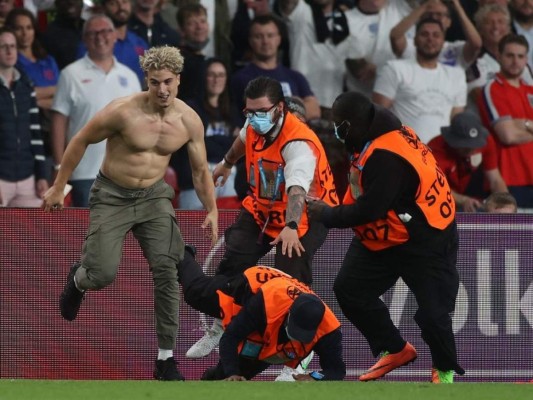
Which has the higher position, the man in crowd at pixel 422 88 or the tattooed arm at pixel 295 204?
the tattooed arm at pixel 295 204

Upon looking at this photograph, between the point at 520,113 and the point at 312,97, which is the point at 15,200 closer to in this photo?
the point at 312,97

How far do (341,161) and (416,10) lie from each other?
2396 mm

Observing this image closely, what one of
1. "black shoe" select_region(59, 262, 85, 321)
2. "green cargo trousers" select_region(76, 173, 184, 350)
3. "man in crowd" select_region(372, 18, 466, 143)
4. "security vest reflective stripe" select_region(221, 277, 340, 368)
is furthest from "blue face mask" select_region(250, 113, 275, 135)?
"man in crowd" select_region(372, 18, 466, 143)

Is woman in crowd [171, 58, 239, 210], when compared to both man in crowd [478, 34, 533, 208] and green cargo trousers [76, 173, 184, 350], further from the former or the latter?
green cargo trousers [76, 173, 184, 350]

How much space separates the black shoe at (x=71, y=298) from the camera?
10.7 m

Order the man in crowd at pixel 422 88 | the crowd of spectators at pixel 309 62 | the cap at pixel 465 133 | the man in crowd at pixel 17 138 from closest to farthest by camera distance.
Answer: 1. the man in crowd at pixel 17 138
2. the cap at pixel 465 133
3. the crowd of spectators at pixel 309 62
4. the man in crowd at pixel 422 88

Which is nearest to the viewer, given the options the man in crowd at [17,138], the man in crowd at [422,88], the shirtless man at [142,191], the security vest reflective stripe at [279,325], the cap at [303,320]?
the cap at [303,320]

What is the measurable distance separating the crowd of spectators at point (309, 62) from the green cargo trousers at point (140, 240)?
2.83m

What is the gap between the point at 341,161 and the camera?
13.1 meters

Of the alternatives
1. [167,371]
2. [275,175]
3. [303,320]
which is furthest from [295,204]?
[167,371]

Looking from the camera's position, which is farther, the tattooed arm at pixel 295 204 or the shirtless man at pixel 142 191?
the shirtless man at pixel 142 191

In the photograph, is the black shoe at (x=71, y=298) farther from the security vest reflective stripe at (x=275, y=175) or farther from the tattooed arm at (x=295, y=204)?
the tattooed arm at (x=295, y=204)
